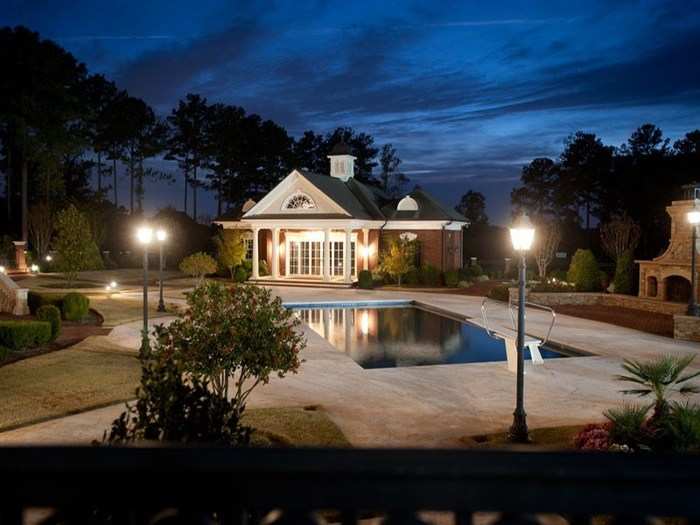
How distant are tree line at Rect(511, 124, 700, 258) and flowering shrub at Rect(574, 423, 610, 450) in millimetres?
28668

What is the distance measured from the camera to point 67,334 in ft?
53.7

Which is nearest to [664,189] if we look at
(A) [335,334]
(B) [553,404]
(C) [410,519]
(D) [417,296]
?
(D) [417,296]

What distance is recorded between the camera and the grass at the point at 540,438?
26.5 feet

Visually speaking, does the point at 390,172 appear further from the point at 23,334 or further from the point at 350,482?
the point at 350,482

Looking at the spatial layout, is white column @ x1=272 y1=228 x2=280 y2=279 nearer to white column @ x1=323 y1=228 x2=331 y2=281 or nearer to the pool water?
white column @ x1=323 y1=228 x2=331 y2=281

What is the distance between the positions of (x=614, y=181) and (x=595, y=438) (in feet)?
128

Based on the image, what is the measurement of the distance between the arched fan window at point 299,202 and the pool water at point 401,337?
30.8 ft

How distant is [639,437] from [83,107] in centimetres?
4335

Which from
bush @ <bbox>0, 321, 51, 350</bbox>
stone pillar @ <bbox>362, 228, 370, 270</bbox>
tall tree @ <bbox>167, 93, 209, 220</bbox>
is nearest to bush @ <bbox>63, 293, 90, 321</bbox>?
bush @ <bbox>0, 321, 51, 350</bbox>

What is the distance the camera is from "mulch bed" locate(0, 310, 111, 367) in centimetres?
1348

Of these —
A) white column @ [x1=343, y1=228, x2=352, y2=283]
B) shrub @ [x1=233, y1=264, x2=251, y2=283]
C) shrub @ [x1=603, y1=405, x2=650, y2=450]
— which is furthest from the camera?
shrub @ [x1=233, y1=264, x2=251, y2=283]

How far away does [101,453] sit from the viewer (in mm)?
1467

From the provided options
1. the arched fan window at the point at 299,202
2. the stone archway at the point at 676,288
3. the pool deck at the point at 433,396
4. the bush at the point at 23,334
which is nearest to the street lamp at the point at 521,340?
the pool deck at the point at 433,396

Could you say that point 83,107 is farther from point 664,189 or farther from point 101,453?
point 101,453
